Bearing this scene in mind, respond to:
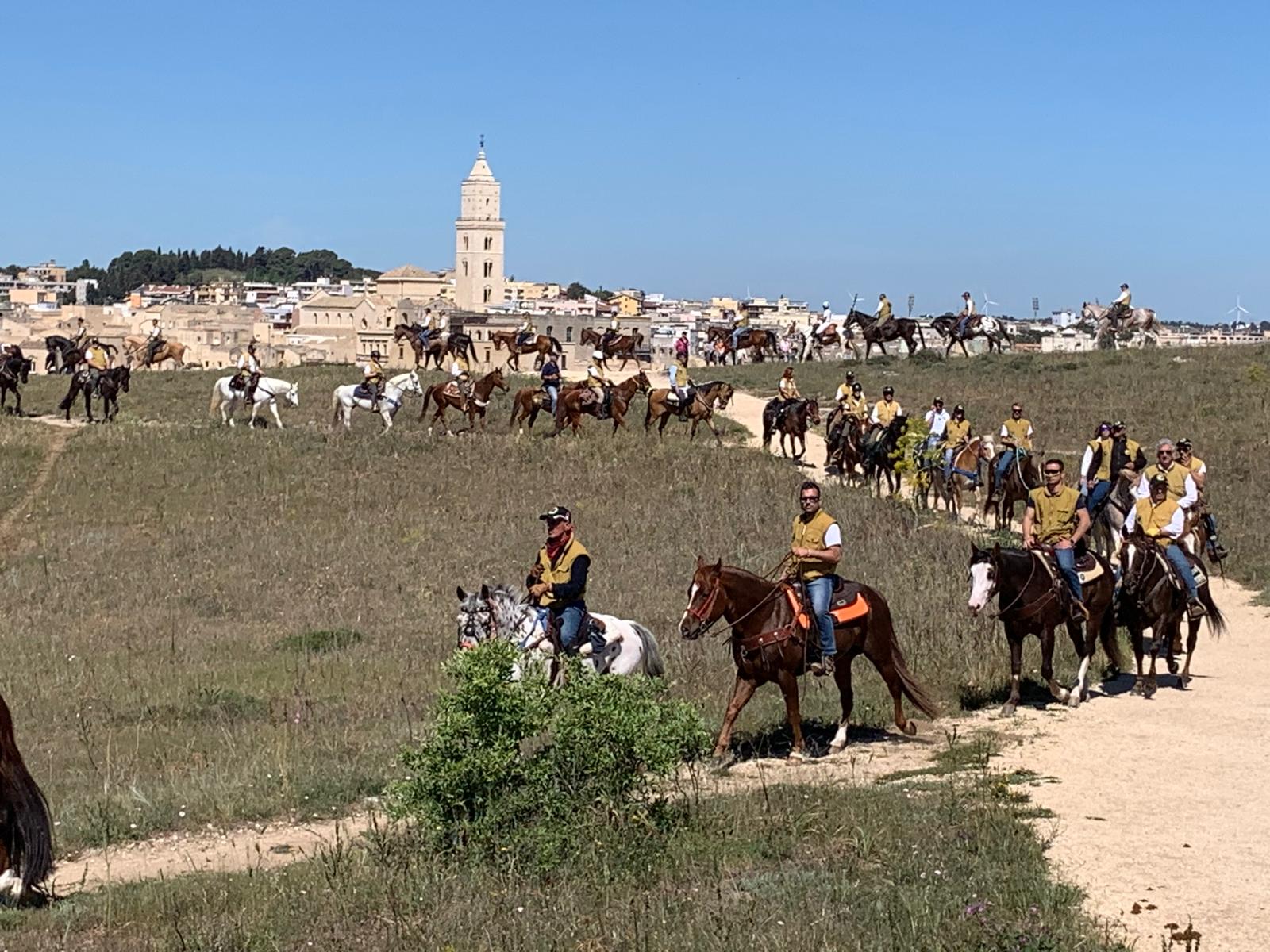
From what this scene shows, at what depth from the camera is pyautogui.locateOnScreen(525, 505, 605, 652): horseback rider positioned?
13.1 meters

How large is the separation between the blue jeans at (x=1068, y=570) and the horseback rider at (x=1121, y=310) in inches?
1646

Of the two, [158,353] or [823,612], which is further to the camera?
[158,353]

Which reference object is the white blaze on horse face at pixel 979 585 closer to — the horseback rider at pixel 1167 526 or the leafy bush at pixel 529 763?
the horseback rider at pixel 1167 526

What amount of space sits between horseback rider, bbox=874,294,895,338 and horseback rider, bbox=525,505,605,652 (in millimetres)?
38950

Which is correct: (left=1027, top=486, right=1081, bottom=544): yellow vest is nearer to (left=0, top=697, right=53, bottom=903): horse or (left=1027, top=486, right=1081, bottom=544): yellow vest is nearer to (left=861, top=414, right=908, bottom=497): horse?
(left=0, top=697, right=53, bottom=903): horse

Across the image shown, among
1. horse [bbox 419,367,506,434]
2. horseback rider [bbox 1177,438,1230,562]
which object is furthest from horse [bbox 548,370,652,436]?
horseback rider [bbox 1177,438,1230,562]

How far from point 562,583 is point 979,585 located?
355cm

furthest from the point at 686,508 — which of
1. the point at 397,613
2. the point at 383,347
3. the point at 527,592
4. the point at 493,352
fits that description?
the point at 383,347

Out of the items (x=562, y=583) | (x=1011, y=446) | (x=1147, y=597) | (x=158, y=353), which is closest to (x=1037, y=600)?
(x=1147, y=597)

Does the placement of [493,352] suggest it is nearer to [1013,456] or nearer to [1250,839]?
[1013,456]

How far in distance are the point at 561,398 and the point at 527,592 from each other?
2199 cm

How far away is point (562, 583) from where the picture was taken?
1315 cm

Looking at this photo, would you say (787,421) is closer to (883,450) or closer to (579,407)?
(883,450)

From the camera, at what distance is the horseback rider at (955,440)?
2864cm
